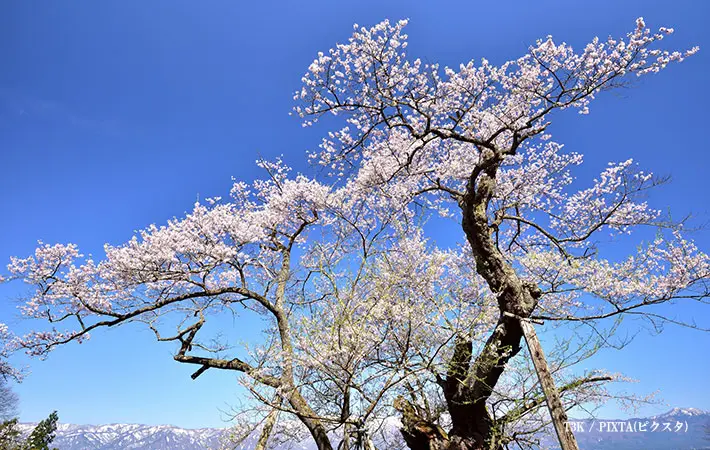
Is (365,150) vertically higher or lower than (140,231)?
higher

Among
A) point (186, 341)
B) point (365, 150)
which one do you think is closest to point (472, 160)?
point (365, 150)

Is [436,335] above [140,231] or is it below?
below

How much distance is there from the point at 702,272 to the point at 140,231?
531 inches

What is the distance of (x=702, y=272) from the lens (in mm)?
8273

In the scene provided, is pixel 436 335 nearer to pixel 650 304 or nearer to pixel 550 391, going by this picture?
pixel 550 391

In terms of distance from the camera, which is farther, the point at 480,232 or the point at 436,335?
the point at 480,232

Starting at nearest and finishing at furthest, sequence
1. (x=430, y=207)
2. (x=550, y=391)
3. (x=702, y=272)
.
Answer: (x=550, y=391) → (x=702, y=272) → (x=430, y=207)

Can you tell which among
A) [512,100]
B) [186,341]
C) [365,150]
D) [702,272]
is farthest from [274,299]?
[702,272]

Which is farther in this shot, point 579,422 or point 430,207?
point 430,207

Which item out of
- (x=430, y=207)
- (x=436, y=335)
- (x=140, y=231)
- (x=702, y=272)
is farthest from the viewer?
(x=140, y=231)

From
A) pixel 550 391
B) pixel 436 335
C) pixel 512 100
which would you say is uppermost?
pixel 512 100

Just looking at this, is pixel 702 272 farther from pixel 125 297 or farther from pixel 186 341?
pixel 125 297

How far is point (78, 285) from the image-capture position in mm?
9133

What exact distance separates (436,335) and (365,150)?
199 inches
